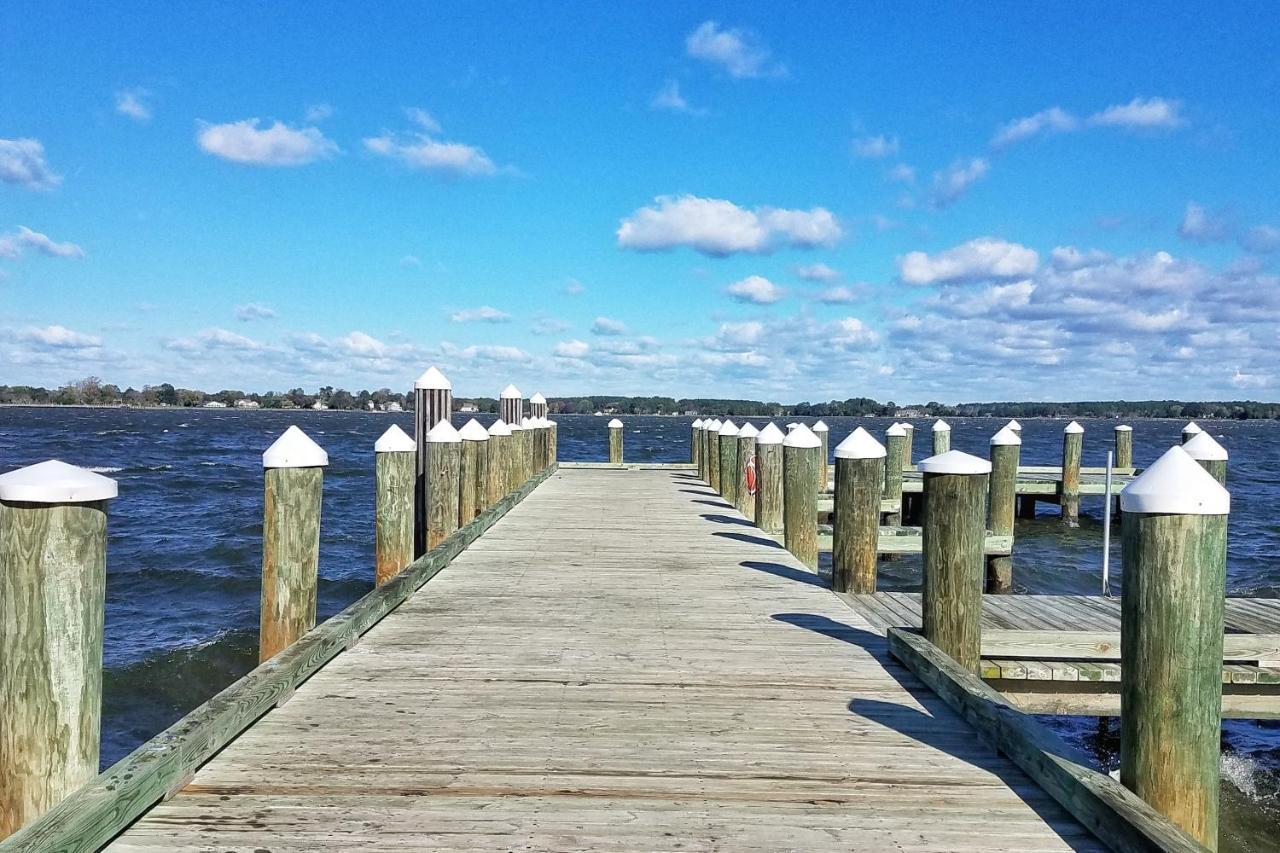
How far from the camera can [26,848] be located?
8.18ft

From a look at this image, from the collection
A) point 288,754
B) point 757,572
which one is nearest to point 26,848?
point 288,754

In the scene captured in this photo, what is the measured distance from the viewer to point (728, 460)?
14352 mm

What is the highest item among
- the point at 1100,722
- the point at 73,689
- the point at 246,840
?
the point at 73,689

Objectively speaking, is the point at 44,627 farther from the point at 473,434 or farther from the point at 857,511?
the point at 473,434

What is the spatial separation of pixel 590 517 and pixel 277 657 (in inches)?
285

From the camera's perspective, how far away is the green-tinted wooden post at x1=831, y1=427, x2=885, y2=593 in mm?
6633

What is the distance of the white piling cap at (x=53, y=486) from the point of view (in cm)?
288

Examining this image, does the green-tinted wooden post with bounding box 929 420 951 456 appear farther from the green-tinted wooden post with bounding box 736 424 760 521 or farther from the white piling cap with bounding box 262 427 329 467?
the white piling cap with bounding box 262 427 329 467

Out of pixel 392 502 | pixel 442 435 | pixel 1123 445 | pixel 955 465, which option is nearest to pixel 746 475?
pixel 442 435

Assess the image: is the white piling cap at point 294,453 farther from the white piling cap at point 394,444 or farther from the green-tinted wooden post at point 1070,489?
the green-tinted wooden post at point 1070,489

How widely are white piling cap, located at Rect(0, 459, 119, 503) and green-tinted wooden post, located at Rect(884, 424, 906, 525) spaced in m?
16.7

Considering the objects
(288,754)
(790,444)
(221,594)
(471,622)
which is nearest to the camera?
(288,754)

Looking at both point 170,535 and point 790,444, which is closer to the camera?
point 790,444

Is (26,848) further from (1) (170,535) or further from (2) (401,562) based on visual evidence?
(1) (170,535)
